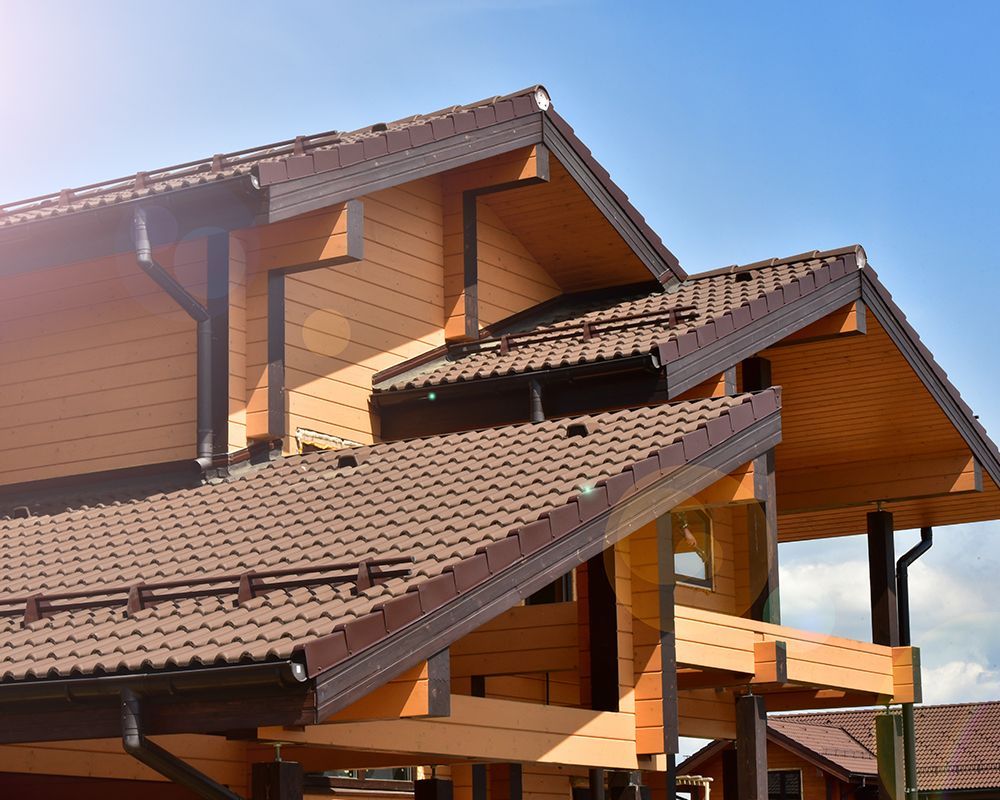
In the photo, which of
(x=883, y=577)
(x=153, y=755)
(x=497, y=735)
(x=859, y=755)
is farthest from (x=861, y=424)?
(x=859, y=755)

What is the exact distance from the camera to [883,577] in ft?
55.5

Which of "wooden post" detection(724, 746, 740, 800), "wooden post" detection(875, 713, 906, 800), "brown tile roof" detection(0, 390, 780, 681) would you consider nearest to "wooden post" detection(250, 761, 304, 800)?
"brown tile roof" detection(0, 390, 780, 681)

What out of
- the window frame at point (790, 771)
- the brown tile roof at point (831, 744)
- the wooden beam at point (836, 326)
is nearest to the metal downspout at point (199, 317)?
the wooden beam at point (836, 326)

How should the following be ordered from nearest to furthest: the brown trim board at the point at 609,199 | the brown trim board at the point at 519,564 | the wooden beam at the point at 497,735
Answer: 1. the brown trim board at the point at 519,564
2. the wooden beam at the point at 497,735
3. the brown trim board at the point at 609,199

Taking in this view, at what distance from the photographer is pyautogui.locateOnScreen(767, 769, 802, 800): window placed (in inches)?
1325

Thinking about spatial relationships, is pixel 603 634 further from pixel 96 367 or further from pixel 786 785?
pixel 786 785

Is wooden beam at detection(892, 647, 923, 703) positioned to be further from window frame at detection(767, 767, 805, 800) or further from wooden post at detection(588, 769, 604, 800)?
window frame at detection(767, 767, 805, 800)

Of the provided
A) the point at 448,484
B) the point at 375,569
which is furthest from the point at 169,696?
A: the point at 448,484

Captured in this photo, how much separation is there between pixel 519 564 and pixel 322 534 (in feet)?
5.35

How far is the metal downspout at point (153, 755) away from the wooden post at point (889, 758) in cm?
889

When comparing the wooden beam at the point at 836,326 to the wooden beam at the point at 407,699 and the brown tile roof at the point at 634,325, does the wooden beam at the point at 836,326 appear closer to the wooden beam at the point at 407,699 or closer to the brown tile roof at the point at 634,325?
the brown tile roof at the point at 634,325

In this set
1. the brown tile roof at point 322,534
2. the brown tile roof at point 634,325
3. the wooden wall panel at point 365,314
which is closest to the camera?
the brown tile roof at point 322,534

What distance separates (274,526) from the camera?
1030cm

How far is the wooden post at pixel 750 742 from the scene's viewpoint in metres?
13.2
